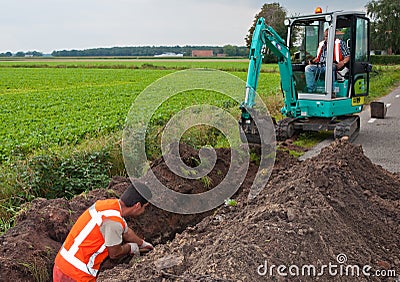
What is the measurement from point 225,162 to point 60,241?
344cm

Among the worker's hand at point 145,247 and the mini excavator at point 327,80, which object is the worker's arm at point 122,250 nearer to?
the worker's hand at point 145,247

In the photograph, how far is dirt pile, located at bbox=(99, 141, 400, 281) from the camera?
3572mm

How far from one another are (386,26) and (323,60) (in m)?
49.8

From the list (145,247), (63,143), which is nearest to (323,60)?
(63,143)

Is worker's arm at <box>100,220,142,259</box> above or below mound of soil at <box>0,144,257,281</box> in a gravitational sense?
above

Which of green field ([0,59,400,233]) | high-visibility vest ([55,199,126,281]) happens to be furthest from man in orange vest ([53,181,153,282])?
green field ([0,59,400,233])

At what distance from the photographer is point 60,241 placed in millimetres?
5215

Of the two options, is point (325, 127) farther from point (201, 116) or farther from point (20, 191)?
point (20, 191)

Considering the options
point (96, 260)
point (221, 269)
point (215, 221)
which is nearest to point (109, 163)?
point (215, 221)

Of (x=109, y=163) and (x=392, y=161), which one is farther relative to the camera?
(x=392, y=161)

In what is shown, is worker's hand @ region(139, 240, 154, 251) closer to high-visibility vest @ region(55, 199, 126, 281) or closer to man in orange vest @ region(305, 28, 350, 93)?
high-visibility vest @ region(55, 199, 126, 281)

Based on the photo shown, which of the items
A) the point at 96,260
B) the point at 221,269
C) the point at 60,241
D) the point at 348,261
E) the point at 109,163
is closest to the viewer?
the point at 221,269

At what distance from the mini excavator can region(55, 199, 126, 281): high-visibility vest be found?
20.5 feet

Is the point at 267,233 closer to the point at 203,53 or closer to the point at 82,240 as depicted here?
the point at 82,240
